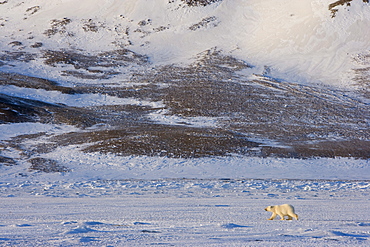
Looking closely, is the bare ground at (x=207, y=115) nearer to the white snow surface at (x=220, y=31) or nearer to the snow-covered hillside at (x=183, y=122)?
the snow-covered hillside at (x=183, y=122)

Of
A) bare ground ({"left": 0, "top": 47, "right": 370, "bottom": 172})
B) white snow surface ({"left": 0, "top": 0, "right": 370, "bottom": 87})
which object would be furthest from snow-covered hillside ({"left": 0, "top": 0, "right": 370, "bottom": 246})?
white snow surface ({"left": 0, "top": 0, "right": 370, "bottom": 87})

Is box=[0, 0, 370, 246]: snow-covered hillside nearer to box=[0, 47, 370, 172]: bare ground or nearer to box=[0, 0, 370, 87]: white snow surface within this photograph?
box=[0, 47, 370, 172]: bare ground

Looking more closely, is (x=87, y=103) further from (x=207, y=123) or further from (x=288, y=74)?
(x=288, y=74)

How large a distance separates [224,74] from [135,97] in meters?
16.9

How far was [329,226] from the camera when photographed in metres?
7.70

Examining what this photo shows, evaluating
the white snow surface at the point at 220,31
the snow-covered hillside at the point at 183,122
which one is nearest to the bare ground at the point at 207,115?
the snow-covered hillside at the point at 183,122

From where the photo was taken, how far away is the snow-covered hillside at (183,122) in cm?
842

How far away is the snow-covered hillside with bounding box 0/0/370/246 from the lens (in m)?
8.42

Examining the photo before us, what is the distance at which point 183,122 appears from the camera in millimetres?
34938

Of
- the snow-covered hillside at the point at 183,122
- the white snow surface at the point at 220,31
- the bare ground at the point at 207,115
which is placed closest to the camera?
the snow-covered hillside at the point at 183,122

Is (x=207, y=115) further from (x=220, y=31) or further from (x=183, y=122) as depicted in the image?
(x=220, y=31)

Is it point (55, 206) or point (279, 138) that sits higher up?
point (55, 206)

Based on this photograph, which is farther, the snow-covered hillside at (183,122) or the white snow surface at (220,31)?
the white snow surface at (220,31)

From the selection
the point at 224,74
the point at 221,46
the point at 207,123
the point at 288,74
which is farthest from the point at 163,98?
the point at 221,46
